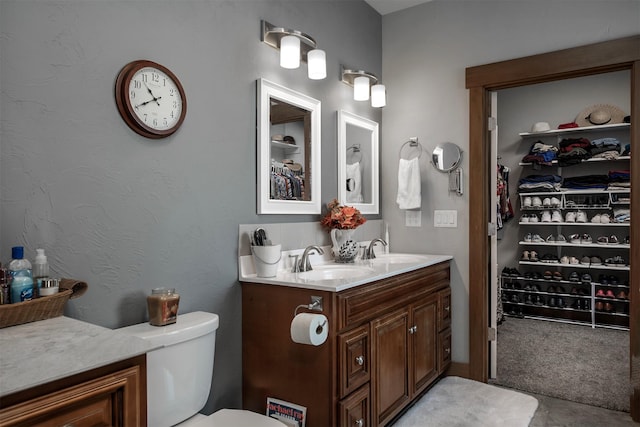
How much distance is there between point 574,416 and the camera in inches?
97.3

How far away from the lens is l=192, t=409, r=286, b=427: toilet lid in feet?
5.05

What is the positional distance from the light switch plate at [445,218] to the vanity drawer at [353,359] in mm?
1344

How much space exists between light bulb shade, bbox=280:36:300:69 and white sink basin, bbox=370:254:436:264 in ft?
4.26

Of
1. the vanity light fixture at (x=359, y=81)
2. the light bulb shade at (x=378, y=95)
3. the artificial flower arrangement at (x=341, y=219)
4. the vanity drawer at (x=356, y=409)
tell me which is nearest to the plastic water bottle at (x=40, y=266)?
the vanity drawer at (x=356, y=409)

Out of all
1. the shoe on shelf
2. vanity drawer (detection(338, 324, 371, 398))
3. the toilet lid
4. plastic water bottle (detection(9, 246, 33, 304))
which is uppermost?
plastic water bottle (detection(9, 246, 33, 304))

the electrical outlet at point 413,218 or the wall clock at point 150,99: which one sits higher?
the wall clock at point 150,99

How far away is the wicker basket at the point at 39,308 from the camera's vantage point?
1.11 meters

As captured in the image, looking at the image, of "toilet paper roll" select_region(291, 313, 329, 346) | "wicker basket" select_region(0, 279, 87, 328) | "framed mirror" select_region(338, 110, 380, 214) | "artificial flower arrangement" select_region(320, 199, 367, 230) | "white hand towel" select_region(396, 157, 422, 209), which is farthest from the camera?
"white hand towel" select_region(396, 157, 422, 209)

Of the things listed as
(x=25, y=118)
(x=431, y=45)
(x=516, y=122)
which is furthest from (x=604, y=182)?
(x=25, y=118)

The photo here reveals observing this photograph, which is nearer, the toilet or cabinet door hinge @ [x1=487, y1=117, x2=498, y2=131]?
the toilet

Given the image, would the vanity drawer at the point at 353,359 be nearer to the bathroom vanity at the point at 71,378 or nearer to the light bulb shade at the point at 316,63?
the bathroom vanity at the point at 71,378

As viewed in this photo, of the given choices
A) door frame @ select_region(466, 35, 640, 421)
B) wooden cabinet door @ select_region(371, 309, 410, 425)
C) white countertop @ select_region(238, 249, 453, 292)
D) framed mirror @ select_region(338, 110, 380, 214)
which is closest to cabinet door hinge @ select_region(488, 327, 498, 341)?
door frame @ select_region(466, 35, 640, 421)

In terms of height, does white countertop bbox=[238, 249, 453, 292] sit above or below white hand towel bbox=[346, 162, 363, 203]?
below

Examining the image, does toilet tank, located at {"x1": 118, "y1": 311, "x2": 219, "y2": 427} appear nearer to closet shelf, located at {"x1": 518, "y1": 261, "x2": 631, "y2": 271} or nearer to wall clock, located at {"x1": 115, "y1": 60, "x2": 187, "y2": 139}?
wall clock, located at {"x1": 115, "y1": 60, "x2": 187, "y2": 139}
